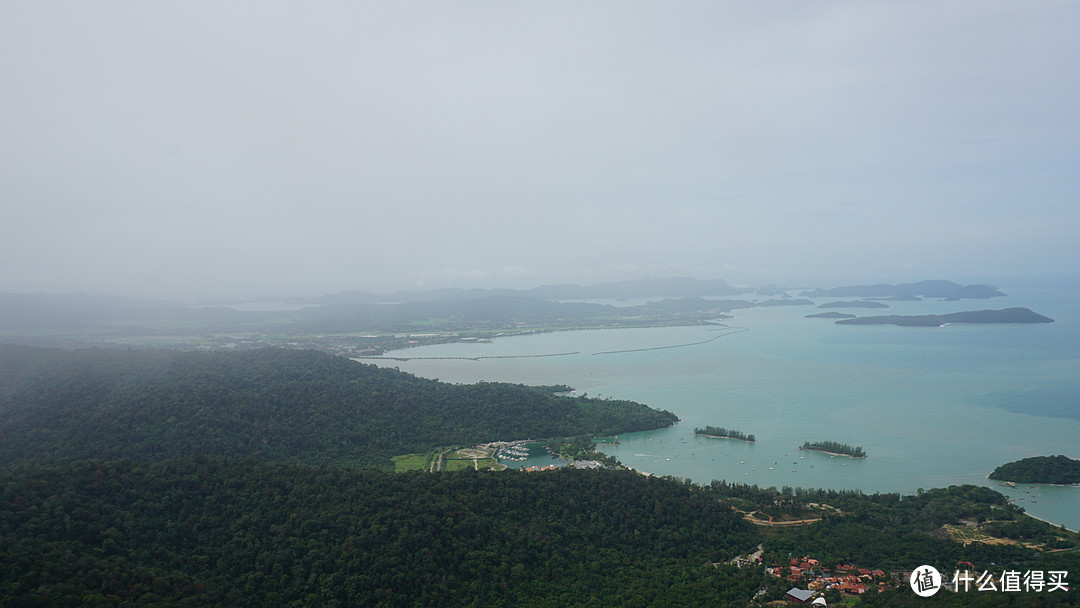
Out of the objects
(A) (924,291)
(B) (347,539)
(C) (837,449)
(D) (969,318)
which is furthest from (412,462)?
(A) (924,291)

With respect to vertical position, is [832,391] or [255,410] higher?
[255,410]

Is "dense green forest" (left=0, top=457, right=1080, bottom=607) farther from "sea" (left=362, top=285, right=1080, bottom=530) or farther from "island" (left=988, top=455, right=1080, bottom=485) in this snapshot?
"sea" (left=362, top=285, right=1080, bottom=530)

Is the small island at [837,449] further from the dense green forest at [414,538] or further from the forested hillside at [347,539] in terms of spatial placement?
the forested hillside at [347,539]

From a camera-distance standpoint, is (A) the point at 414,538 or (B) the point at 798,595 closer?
(B) the point at 798,595

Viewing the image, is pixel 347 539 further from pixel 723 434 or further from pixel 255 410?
pixel 723 434

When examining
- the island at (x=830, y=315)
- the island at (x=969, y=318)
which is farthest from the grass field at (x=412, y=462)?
the island at (x=830, y=315)

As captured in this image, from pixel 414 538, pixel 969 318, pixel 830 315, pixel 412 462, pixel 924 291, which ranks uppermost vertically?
pixel 924 291
